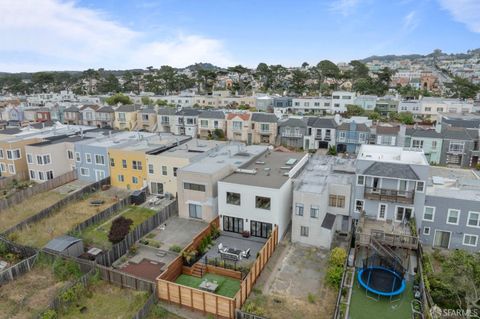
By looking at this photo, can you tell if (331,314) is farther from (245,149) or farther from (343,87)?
(343,87)

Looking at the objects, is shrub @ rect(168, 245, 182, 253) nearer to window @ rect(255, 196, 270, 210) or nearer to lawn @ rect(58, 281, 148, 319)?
lawn @ rect(58, 281, 148, 319)

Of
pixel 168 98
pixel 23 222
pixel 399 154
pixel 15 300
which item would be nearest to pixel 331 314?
pixel 399 154

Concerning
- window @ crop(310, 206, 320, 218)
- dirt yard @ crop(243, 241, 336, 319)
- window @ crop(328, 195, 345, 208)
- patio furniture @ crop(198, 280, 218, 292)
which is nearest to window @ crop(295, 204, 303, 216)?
window @ crop(310, 206, 320, 218)

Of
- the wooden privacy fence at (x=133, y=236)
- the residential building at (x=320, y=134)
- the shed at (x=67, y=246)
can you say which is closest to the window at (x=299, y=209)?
the wooden privacy fence at (x=133, y=236)

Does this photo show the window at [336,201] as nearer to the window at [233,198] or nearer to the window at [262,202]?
the window at [262,202]

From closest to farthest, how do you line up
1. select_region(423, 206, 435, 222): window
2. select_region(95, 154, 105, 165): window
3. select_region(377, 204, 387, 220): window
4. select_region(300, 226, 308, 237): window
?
select_region(423, 206, 435, 222): window, select_region(300, 226, 308, 237): window, select_region(377, 204, 387, 220): window, select_region(95, 154, 105, 165): window

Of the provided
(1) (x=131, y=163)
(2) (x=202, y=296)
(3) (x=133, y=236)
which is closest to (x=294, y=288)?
(2) (x=202, y=296)
